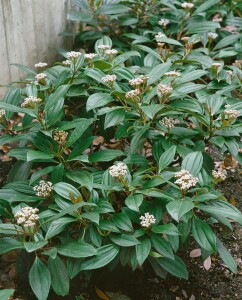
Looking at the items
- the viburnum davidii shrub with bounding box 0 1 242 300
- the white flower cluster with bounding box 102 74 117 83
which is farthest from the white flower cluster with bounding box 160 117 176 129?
the white flower cluster with bounding box 102 74 117 83

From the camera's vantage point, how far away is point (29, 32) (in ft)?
10.9

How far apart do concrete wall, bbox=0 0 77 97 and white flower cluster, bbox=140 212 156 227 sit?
1.61m

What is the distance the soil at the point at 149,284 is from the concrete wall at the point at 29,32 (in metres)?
1.32

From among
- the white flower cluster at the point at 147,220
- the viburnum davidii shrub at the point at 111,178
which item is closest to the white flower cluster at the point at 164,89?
Answer: the viburnum davidii shrub at the point at 111,178

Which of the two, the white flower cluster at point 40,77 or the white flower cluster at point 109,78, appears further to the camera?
the white flower cluster at point 40,77

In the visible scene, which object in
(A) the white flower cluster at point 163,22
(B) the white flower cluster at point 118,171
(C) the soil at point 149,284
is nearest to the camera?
(B) the white flower cluster at point 118,171

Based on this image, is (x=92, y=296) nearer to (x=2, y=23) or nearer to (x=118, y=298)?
(x=118, y=298)

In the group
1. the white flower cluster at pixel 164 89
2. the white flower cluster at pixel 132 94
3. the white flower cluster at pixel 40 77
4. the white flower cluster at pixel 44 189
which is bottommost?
Answer: the white flower cluster at pixel 44 189

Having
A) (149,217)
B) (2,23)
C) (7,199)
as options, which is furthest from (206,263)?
(2,23)

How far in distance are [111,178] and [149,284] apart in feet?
2.09

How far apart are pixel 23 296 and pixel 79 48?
2.06 metres

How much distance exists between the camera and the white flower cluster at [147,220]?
193 cm

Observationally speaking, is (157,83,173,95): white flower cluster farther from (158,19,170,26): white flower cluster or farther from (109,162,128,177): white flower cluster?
(158,19,170,26): white flower cluster

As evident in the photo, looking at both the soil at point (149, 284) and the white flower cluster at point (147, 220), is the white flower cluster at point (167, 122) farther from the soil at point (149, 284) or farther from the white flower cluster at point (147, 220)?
the soil at point (149, 284)
